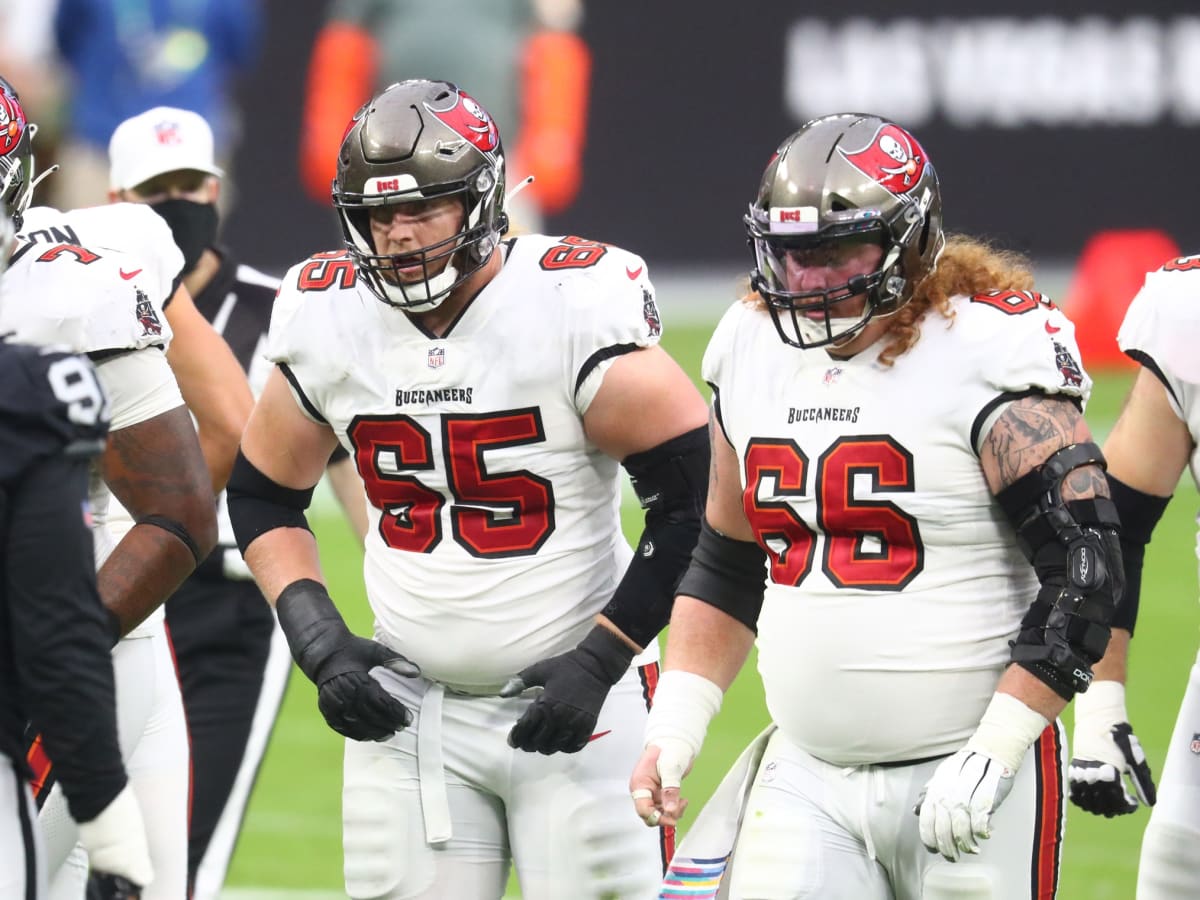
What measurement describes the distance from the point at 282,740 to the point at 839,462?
14.7 ft

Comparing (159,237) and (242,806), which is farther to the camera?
(242,806)

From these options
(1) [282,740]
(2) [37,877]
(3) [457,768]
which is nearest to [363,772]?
(3) [457,768]

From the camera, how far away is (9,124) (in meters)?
3.88

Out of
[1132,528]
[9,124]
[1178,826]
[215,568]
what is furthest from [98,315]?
[1178,826]

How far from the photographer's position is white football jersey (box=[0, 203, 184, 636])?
370 cm

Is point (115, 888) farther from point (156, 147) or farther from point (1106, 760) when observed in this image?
point (156, 147)

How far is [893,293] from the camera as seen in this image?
347 centimetres

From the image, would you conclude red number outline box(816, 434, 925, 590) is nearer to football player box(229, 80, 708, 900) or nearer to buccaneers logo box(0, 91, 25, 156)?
football player box(229, 80, 708, 900)

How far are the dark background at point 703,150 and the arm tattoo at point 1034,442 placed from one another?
38.0 ft

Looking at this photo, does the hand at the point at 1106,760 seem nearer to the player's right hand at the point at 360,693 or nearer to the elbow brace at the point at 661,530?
the elbow brace at the point at 661,530

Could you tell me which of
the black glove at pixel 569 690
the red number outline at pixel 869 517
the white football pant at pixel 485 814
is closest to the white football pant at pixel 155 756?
the white football pant at pixel 485 814

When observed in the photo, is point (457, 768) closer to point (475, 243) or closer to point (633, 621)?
point (633, 621)

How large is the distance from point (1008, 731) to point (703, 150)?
12.0m

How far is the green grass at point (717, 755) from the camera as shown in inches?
237
